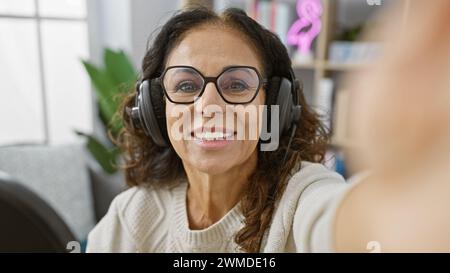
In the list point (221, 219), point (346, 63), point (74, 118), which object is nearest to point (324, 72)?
point (346, 63)

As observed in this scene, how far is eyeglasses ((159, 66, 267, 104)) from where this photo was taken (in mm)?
483

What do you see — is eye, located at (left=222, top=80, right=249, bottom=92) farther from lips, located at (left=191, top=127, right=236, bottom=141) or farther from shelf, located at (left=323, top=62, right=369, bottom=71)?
shelf, located at (left=323, top=62, right=369, bottom=71)

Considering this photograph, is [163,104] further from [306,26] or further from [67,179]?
[67,179]

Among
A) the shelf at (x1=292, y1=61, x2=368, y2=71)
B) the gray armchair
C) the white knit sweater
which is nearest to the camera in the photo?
the white knit sweater

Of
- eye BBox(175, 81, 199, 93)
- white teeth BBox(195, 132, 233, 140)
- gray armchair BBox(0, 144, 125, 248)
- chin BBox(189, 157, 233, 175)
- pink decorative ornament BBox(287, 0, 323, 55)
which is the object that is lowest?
gray armchair BBox(0, 144, 125, 248)

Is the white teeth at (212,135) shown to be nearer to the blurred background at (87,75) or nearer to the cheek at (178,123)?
the cheek at (178,123)

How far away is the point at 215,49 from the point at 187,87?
0.21 feet

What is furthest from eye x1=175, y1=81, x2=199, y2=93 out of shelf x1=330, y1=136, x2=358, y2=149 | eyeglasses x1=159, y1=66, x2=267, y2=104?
shelf x1=330, y1=136, x2=358, y2=149

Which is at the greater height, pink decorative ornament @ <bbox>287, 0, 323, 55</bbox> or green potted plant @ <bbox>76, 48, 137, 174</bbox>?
pink decorative ornament @ <bbox>287, 0, 323, 55</bbox>

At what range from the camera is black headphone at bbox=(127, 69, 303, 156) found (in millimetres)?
506

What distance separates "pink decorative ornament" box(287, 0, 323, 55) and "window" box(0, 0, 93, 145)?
A: 0.35 meters

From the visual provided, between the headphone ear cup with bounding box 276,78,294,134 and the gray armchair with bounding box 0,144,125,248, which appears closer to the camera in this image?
the headphone ear cup with bounding box 276,78,294,134

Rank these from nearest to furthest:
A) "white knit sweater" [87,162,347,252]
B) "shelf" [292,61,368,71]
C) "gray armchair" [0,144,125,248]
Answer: "white knit sweater" [87,162,347,252] → "shelf" [292,61,368,71] → "gray armchair" [0,144,125,248]

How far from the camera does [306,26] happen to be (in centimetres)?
58
